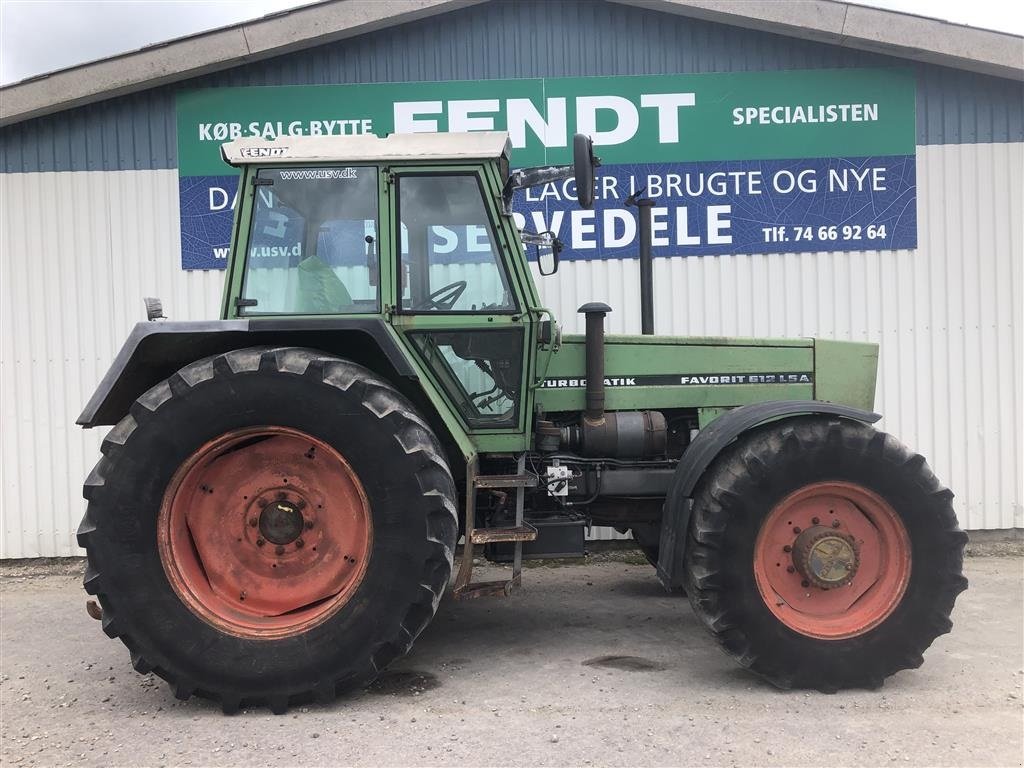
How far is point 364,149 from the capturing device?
3.92 m

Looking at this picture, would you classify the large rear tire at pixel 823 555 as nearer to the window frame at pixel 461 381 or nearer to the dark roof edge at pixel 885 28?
the window frame at pixel 461 381

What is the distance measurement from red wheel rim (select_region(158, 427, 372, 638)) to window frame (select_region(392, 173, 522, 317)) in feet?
2.84

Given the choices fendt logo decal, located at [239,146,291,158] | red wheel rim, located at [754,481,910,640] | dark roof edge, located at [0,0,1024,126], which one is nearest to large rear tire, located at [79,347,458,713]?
fendt logo decal, located at [239,146,291,158]

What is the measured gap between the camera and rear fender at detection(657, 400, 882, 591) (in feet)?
12.3

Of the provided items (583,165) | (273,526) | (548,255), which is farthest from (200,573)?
(583,165)

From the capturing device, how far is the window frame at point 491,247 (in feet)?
12.8

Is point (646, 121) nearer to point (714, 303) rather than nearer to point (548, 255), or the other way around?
point (714, 303)

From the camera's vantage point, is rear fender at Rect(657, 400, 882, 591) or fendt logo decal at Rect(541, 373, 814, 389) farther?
fendt logo decal at Rect(541, 373, 814, 389)

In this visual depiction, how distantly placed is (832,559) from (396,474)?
6.85 ft

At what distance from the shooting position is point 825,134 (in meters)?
6.33

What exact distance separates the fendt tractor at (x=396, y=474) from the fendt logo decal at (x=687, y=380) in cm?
16

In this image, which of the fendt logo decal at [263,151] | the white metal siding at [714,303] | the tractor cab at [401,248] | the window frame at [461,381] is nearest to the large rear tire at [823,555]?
the window frame at [461,381]

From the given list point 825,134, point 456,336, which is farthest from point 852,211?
point 456,336

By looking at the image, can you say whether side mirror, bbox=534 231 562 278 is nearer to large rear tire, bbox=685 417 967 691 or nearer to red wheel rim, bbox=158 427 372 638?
large rear tire, bbox=685 417 967 691
